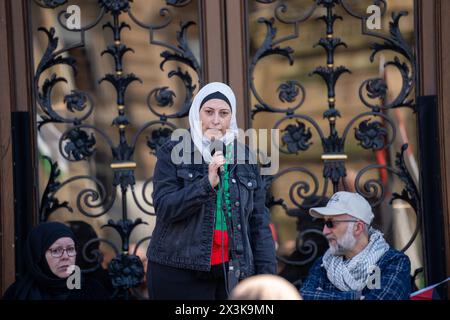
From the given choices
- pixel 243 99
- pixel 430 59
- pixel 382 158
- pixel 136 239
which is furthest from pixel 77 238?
pixel 430 59

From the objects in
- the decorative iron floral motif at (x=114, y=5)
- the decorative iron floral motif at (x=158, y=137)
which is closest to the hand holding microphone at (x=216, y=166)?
the decorative iron floral motif at (x=158, y=137)

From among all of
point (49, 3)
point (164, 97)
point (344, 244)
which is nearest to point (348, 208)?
point (344, 244)

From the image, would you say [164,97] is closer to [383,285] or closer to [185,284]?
[185,284]

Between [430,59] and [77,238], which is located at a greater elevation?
[430,59]

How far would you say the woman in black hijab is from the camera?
5.44 meters

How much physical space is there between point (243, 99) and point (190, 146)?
1235mm

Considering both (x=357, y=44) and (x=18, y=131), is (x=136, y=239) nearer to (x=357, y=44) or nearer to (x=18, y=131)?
(x=18, y=131)

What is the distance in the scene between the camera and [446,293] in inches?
239

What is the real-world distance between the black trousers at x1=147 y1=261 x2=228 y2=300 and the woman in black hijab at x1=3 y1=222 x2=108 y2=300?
2.28ft

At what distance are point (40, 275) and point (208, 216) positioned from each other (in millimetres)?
1086

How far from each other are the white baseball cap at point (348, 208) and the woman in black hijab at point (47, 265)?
1.39 m

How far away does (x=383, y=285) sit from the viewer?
5.17m

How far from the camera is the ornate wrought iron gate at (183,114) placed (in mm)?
6289

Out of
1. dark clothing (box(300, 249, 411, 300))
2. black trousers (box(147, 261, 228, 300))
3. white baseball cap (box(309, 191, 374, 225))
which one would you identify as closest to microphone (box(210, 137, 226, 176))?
black trousers (box(147, 261, 228, 300))
